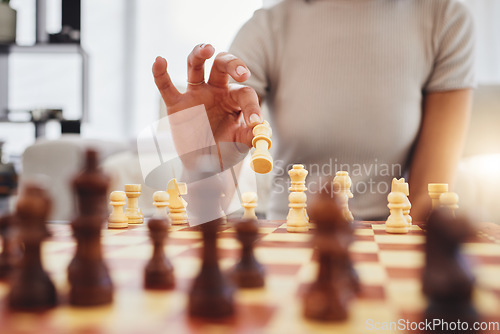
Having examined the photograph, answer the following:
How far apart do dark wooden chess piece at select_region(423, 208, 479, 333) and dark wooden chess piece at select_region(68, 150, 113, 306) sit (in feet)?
1.20

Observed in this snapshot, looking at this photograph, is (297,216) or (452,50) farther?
(452,50)

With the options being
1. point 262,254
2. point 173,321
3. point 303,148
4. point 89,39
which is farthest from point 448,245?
point 89,39

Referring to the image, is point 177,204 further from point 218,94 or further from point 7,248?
point 7,248

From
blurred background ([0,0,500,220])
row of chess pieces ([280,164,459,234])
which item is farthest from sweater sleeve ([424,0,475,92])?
blurred background ([0,0,500,220])

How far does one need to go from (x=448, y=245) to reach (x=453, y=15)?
64.9 inches

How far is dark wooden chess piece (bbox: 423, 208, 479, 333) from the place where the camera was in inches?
18.3

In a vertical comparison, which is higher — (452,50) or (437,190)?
(452,50)

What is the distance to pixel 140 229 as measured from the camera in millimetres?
1209

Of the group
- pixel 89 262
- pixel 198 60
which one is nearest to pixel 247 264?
pixel 89 262

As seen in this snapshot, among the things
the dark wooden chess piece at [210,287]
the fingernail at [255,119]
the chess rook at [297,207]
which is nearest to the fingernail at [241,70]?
the fingernail at [255,119]

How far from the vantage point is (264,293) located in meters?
0.61

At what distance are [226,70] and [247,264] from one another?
0.76 m

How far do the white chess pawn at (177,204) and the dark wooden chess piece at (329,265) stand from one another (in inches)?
31.4

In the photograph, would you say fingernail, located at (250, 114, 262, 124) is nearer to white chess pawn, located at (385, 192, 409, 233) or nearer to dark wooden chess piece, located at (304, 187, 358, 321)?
white chess pawn, located at (385, 192, 409, 233)
